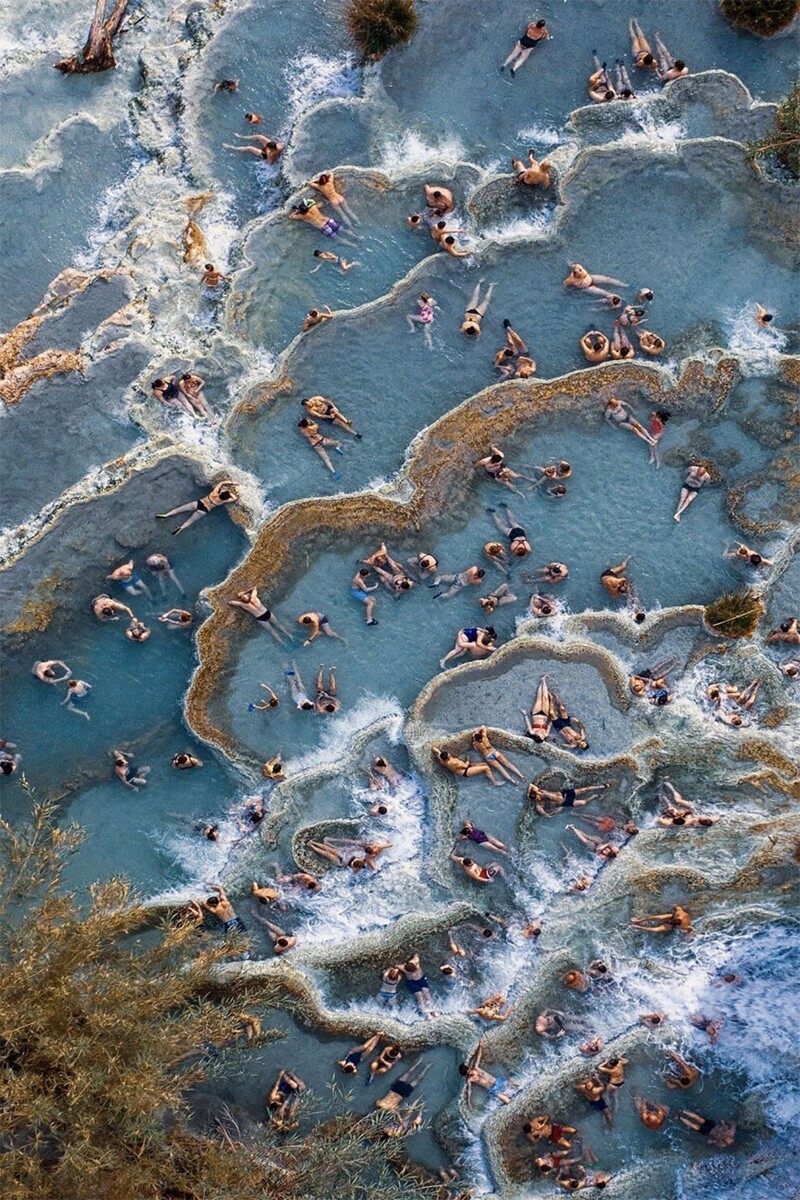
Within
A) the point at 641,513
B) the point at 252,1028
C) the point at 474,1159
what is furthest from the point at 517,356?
the point at 474,1159

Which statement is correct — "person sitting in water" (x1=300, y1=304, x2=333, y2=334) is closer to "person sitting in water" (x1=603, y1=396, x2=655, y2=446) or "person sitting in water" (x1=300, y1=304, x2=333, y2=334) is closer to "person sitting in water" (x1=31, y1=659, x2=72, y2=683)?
"person sitting in water" (x1=603, y1=396, x2=655, y2=446)

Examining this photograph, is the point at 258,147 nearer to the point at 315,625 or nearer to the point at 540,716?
the point at 315,625

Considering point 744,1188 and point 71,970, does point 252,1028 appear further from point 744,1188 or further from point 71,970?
point 744,1188

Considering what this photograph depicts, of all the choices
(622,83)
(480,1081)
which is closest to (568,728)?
(480,1081)

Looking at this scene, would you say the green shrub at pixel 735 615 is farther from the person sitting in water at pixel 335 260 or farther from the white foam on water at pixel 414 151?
the white foam on water at pixel 414 151

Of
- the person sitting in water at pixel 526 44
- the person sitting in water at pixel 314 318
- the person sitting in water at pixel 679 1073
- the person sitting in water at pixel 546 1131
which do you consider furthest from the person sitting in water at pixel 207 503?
the person sitting in water at pixel 679 1073

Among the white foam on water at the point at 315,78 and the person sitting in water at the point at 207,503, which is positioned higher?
the white foam on water at the point at 315,78

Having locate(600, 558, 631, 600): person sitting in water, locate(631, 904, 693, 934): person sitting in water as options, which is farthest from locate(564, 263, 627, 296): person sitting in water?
locate(631, 904, 693, 934): person sitting in water
